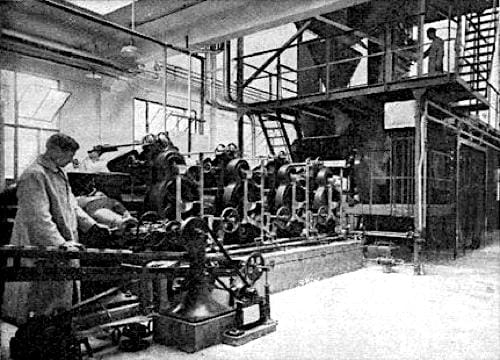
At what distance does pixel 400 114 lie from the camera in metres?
8.00

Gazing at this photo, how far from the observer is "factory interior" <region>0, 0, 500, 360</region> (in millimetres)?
3482

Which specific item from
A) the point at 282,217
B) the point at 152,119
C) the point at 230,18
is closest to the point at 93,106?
the point at 152,119

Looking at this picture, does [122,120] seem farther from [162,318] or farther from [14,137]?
[162,318]

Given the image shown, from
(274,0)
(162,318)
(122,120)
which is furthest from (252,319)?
(122,120)

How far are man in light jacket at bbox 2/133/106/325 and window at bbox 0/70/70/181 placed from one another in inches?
172

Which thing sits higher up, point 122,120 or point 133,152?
point 122,120

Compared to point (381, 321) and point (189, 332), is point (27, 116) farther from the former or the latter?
point (381, 321)

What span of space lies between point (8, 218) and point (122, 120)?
570 centimetres

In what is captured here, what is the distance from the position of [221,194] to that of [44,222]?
10.7 ft

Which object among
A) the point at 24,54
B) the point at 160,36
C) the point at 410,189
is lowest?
the point at 410,189

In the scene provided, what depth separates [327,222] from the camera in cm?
771

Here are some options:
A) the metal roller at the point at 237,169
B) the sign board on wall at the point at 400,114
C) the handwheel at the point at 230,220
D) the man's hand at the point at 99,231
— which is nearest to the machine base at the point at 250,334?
the man's hand at the point at 99,231

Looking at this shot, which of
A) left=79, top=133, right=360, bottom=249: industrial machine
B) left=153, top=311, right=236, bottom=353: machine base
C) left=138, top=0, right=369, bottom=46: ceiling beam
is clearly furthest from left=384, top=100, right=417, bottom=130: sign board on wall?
left=153, top=311, right=236, bottom=353: machine base

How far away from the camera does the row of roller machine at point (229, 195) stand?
5.26 meters
